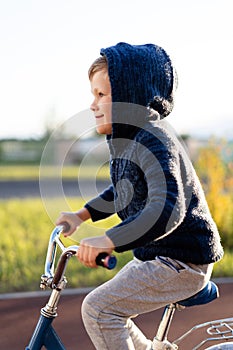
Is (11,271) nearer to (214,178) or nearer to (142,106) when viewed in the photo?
(214,178)

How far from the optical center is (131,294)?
2652mm

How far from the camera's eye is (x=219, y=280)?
6.26 m

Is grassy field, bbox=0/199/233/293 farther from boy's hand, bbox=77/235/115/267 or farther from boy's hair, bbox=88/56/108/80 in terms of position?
boy's hand, bbox=77/235/115/267

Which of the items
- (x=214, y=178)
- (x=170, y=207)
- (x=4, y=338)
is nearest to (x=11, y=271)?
(x=4, y=338)

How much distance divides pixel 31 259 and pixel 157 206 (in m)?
4.65

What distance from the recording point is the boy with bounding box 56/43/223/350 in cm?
264

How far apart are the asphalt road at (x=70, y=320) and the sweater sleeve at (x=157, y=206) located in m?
2.24

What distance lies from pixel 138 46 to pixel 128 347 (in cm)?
115

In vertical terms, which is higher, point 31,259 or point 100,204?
point 100,204

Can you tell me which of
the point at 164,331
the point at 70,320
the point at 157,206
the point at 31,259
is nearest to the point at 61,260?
the point at 157,206

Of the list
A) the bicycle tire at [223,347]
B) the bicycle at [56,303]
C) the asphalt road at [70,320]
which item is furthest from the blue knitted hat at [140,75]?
the asphalt road at [70,320]

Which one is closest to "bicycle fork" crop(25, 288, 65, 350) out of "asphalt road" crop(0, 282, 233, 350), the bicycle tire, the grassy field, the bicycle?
the bicycle

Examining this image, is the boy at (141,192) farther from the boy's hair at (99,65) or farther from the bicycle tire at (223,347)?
the bicycle tire at (223,347)

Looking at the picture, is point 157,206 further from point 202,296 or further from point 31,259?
point 31,259
